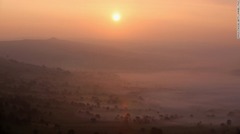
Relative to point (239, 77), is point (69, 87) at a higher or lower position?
lower

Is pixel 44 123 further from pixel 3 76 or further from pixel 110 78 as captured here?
pixel 110 78

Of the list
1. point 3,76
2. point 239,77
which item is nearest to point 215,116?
point 3,76

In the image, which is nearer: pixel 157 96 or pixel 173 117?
pixel 173 117

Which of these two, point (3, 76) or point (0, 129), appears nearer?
point (0, 129)

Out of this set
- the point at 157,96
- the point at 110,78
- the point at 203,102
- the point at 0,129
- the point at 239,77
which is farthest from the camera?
the point at 239,77

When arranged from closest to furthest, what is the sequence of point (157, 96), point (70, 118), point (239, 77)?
1. point (70, 118)
2. point (157, 96)
3. point (239, 77)

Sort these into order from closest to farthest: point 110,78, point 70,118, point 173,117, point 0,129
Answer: point 0,129, point 70,118, point 173,117, point 110,78

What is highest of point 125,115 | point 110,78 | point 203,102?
point 110,78

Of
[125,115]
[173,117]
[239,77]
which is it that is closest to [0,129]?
[125,115]

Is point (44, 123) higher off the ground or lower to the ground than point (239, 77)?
lower

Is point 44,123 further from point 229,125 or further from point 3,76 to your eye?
point 3,76
